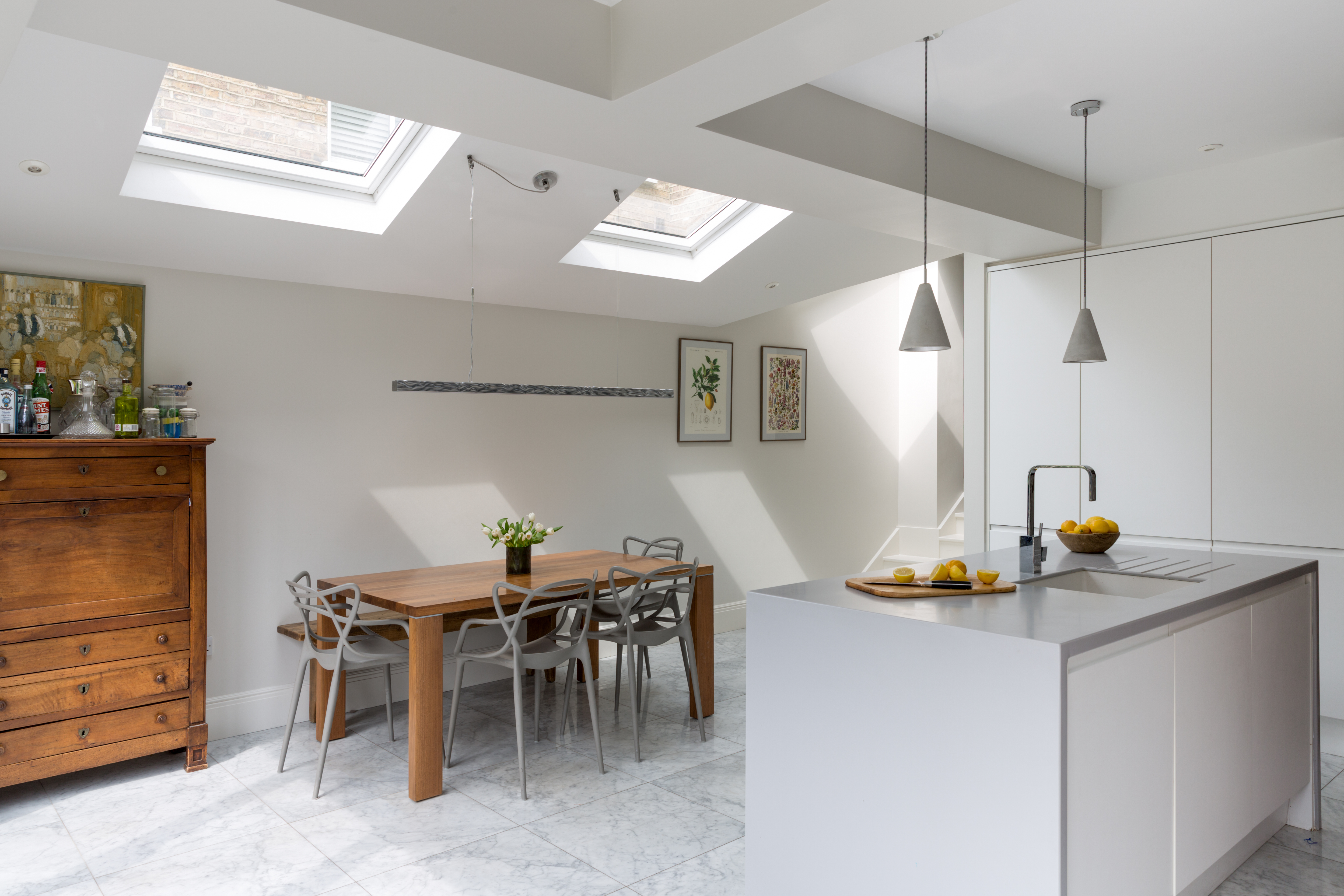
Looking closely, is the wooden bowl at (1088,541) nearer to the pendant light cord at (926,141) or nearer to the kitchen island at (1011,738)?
the kitchen island at (1011,738)

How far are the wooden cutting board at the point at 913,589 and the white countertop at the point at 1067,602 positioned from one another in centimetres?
1

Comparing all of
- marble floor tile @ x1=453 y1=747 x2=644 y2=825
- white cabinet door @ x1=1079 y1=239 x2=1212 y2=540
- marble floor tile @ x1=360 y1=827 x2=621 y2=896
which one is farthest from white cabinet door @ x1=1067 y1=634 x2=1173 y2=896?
white cabinet door @ x1=1079 y1=239 x2=1212 y2=540

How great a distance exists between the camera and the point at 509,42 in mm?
2262

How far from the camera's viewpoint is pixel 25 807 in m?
3.25

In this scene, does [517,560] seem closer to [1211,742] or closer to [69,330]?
[69,330]

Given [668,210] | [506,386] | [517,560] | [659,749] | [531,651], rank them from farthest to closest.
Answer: [668,210] → [517,560] → [659,749] → [531,651] → [506,386]

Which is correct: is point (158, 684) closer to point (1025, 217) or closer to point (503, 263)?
point (503, 263)

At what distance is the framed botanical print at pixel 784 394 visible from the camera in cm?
646

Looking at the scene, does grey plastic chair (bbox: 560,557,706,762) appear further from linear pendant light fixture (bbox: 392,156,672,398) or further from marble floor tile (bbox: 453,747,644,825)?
linear pendant light fixture (bbox: 392,156,672,398)

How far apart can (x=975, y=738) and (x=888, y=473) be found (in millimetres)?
5759

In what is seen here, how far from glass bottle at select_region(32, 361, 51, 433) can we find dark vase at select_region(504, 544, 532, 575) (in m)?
1.94

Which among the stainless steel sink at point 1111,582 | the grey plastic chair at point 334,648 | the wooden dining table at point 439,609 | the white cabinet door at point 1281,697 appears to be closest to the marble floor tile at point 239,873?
the grey plastic chair at point 334,648

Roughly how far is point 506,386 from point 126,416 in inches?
63.2

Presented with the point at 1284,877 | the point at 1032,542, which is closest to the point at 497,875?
the point at 1032,542
